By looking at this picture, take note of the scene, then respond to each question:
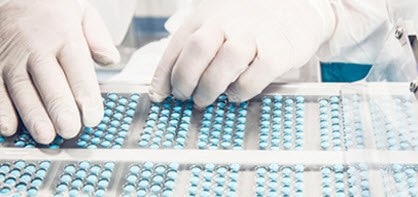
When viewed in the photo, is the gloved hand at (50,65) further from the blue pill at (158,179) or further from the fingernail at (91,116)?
the blue pill at (158,179)

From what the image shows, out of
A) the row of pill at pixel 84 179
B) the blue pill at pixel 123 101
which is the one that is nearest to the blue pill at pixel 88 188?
the row of pill at pixel 84 179

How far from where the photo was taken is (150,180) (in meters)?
0.88

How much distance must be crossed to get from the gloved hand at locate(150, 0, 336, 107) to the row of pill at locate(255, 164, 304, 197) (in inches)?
7.6

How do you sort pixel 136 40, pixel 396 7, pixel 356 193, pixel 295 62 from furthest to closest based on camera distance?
pixel 136 40 → pixel 396 7 → pixel 295 62 → pixel 356 193

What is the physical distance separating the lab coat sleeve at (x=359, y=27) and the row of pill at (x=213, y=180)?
60 centimetres

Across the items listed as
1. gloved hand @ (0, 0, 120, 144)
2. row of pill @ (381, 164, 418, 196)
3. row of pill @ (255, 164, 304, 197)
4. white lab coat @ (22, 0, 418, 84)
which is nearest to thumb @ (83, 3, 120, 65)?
gloved hand @ (0, 0, 120, 144)

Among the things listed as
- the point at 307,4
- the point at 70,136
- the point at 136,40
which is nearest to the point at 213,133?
the point at 70,136

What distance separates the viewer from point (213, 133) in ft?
3.19

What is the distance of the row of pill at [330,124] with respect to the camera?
36.8 inches

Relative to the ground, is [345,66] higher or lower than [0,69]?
lower

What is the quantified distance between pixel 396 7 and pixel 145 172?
0.76m

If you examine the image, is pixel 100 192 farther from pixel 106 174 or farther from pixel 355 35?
pixel 355 35

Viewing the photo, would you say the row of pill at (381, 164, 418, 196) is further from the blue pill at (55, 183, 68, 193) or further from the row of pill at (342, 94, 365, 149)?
the blue pill at (55, 183, 68, 193)

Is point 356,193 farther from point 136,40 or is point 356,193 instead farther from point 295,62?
point 136,40
